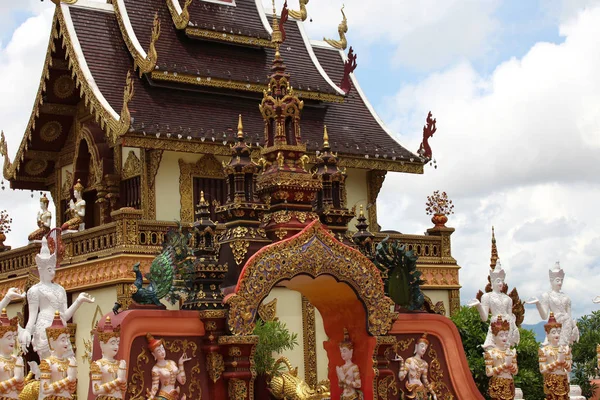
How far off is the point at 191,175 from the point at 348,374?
10.2 metres

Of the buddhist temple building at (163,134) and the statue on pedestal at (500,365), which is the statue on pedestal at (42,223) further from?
the statue on pedestal at (500,365)

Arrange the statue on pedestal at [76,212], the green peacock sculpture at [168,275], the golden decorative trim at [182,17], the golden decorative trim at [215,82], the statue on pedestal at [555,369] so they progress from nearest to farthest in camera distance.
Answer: the green peacock sculpture at [168,275], the statue on pedestal at [555,369], the statue on pedestal at [76,212], the golden decorative trim at [215,82], the golden decorative trim at [182,17]

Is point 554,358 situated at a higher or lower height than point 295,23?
lower

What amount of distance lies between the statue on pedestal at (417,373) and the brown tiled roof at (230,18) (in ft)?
41.2

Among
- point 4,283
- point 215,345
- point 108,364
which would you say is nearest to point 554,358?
point 215,345

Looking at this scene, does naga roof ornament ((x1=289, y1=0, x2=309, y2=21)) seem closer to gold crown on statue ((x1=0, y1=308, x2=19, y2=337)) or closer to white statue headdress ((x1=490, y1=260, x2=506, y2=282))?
white statue headdress ((x1=490, y1=260, x2=506, y2=282))

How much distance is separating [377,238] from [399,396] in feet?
30.5

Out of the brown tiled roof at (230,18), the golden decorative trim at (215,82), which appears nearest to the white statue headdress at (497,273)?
the golden decorative trim at (215,82)

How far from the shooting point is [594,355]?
25484 mm

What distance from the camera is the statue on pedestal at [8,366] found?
39.6ft

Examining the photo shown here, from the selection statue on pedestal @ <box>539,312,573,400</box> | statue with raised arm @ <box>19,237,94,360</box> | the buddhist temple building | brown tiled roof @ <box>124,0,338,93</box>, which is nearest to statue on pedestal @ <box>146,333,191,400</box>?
statue with raised arm @ <box>19,237,94,360</box>

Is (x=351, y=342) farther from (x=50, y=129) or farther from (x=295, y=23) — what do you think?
(x=295, y=23)

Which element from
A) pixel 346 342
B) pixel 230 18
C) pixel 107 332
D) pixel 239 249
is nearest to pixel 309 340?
pixel 230 18

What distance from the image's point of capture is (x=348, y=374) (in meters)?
13.8
